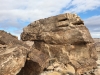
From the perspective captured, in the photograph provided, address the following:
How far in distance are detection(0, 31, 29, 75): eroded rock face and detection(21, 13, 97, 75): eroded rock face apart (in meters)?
4.63

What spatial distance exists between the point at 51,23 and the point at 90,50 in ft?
15.6

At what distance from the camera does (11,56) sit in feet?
38.8

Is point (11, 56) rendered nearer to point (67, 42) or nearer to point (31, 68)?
point (31, 68)

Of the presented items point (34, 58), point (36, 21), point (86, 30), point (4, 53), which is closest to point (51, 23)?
point (36, 21)

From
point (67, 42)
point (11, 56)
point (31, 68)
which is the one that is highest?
point (67, 42)

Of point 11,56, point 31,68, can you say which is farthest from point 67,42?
point 11,56

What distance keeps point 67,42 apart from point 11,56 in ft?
24.7

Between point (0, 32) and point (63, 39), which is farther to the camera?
point (63, 39)

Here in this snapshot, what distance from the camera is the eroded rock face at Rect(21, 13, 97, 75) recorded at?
703 inches

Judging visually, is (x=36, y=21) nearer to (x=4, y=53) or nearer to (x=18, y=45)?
(x=18, y=45)

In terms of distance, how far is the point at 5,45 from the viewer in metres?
13.2

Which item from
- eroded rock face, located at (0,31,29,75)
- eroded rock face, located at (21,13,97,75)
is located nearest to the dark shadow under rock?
eroded rock face, located at (0,31,29,75)

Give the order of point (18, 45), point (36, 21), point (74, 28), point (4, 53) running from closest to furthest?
point (4, 53), point (18, 45), point (74, 28), point (36, 21)

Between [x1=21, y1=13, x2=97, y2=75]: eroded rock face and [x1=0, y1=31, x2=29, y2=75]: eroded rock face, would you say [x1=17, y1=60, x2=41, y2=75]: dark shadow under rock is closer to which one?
[x1=0, y1=31, x2=29, y2=75]: eroded rock face
